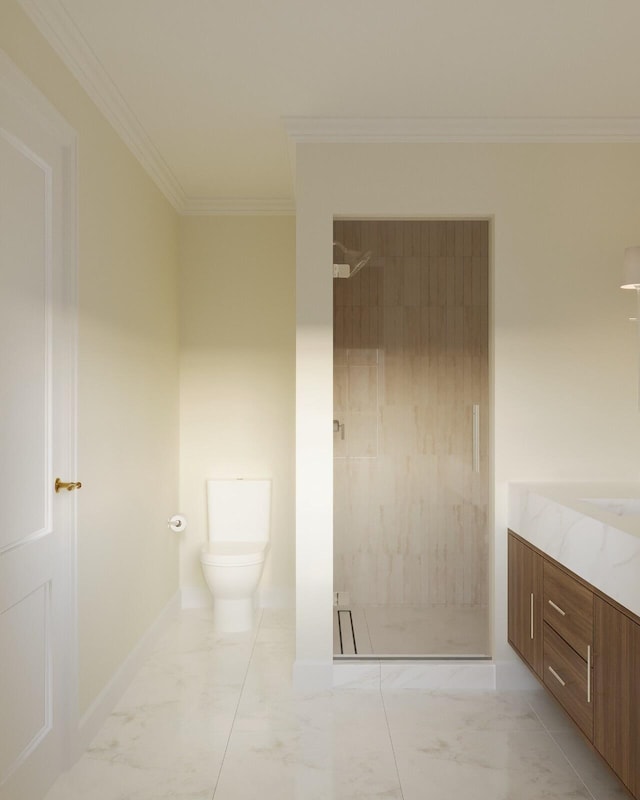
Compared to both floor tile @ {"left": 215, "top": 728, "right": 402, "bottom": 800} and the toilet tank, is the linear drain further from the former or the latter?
the toilet tank

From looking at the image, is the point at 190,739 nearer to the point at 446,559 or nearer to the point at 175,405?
the point at 446,559

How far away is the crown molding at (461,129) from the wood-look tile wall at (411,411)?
384mm

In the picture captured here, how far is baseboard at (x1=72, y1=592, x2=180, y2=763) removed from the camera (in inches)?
106

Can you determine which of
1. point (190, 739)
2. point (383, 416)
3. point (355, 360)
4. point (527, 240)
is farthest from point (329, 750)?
point (527, 240)

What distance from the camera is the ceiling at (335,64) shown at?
235cm

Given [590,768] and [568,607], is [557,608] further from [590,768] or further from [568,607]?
[590,768]

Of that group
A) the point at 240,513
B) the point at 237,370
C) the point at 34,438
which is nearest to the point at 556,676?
the point at 34,438

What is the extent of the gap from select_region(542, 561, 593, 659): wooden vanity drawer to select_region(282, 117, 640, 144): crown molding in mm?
1878

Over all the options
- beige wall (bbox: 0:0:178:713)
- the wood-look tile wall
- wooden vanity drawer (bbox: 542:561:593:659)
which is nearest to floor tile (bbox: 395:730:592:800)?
wooden vanity drawer (bbox: 542:561:593:659)

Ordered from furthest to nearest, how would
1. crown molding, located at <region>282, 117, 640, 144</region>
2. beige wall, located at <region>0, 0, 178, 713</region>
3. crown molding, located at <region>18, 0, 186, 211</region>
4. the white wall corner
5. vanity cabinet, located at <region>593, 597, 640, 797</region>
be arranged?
the white wall corner → crown molding, located at <region>282, 117, 640, 144</region> → beige wall, located at <region>0, 0, 178, 713</region> → crown molding, located at <region>18, 0, 186, 211</region> → vanity cabinet, located at <region>593, 597, 640, 797</region>

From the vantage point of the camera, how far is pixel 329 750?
268cm

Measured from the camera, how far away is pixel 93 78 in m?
2.74

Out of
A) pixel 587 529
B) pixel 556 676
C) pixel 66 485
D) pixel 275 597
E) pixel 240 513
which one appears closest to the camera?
pixel 587 529

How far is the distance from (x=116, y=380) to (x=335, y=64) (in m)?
1.57
